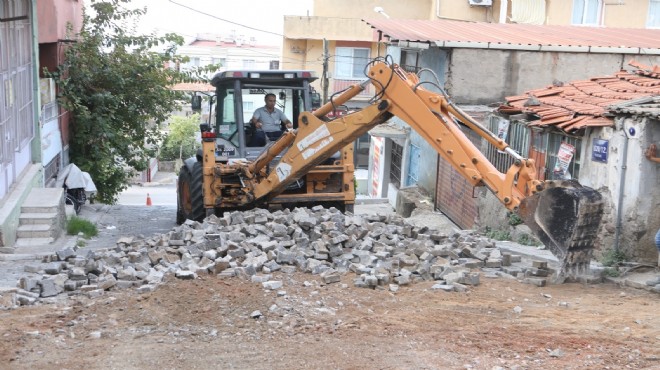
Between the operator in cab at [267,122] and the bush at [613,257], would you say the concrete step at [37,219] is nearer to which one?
the operator in cab at [267,122]

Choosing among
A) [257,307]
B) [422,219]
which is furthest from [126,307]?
[422,219]

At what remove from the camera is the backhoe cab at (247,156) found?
13664 millimetres

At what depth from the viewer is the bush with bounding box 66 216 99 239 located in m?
14.2

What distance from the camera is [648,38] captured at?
833 inches

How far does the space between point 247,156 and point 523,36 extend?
909 cm

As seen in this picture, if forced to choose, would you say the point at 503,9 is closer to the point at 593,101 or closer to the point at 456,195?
the point at 456,195

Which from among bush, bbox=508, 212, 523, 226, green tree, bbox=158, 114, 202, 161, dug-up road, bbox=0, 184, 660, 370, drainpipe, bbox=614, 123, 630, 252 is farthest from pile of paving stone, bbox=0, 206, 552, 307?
green tree, bbox=158, 114, 202, 161

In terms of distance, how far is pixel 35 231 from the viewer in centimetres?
1285

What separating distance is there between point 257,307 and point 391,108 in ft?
11.2

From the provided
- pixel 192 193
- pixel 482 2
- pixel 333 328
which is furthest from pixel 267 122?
pixel 482 2

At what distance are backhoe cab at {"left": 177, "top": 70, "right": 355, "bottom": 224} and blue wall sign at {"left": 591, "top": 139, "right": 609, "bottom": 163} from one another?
3698mm

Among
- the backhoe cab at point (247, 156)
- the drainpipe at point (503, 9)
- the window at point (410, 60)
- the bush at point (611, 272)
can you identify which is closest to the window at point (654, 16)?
the drainpipe at point (503, 9)

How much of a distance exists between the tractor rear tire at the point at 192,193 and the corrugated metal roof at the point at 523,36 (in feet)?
20.5

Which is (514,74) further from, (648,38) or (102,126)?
(102,126)
